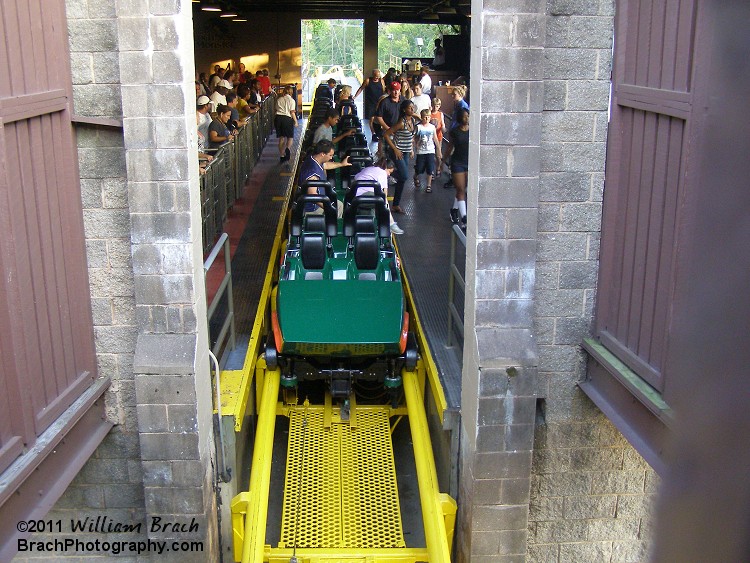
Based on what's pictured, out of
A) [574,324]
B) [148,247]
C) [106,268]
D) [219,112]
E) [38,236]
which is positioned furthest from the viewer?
[219,112]

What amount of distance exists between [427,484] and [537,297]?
1594 mm

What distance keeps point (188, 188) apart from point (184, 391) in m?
1.30

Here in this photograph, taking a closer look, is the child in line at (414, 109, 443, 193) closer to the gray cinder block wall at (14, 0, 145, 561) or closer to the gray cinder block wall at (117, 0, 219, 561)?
the gray cinder block wall at (117, 0, 219, 561)

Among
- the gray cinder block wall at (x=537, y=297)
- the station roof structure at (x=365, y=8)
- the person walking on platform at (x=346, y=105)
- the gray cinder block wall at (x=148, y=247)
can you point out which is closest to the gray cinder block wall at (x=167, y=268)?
the gray cinder block wall at (x=148, y=247)

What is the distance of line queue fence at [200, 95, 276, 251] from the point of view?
8531 mm

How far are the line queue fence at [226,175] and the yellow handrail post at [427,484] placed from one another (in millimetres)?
2971

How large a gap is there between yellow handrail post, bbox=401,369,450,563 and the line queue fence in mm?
2971

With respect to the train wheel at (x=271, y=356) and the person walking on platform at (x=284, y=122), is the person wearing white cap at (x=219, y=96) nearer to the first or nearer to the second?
the person walking on platform at (x=284, y=122)

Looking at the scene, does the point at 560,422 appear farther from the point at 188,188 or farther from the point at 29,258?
the point at 29,258

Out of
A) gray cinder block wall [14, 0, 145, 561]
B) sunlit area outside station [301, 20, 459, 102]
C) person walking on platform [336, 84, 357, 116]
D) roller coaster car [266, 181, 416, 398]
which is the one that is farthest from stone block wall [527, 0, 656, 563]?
sunlit area outside station [301, 20, 459, 102]

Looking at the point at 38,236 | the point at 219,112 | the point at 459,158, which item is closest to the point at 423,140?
the point at 459,158

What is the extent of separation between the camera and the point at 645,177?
446cm

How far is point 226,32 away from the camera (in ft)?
101

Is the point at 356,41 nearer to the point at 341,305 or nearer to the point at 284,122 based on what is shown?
the point at 284,122
